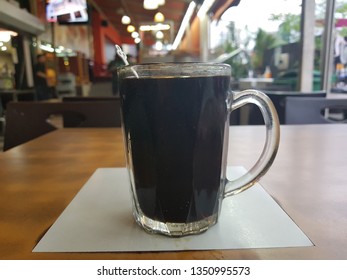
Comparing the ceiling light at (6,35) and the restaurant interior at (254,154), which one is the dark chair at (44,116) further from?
the ceiling light at (6,35)

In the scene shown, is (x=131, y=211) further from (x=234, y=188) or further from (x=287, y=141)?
(x=287, y=141)

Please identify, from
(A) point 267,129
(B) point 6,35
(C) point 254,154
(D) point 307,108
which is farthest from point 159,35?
(A) point 267,129

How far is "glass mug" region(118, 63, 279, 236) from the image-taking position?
356mm

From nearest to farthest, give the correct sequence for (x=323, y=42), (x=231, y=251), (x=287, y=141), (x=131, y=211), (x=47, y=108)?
1. (x=231, y=251)
2. (x=131, y=211)
3. (x=287, y=141)
4. (x=47, y=108)
5. (x=323, y=42)

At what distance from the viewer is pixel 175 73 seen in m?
0.35

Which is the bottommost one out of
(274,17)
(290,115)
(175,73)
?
(290,115)

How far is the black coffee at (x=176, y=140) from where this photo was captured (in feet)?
1.17

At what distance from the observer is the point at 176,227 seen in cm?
36

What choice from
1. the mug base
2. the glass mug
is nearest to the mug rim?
the glass mug

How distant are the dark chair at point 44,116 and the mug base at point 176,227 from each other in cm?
104

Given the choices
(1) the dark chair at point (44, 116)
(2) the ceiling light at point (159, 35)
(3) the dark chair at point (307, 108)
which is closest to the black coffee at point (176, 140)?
(1) the dark chair at point (44, 116)

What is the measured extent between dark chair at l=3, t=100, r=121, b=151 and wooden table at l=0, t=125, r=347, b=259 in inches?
15.5

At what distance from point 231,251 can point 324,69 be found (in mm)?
3704

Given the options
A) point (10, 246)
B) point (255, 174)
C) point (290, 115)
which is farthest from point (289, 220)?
point (290, 115)
